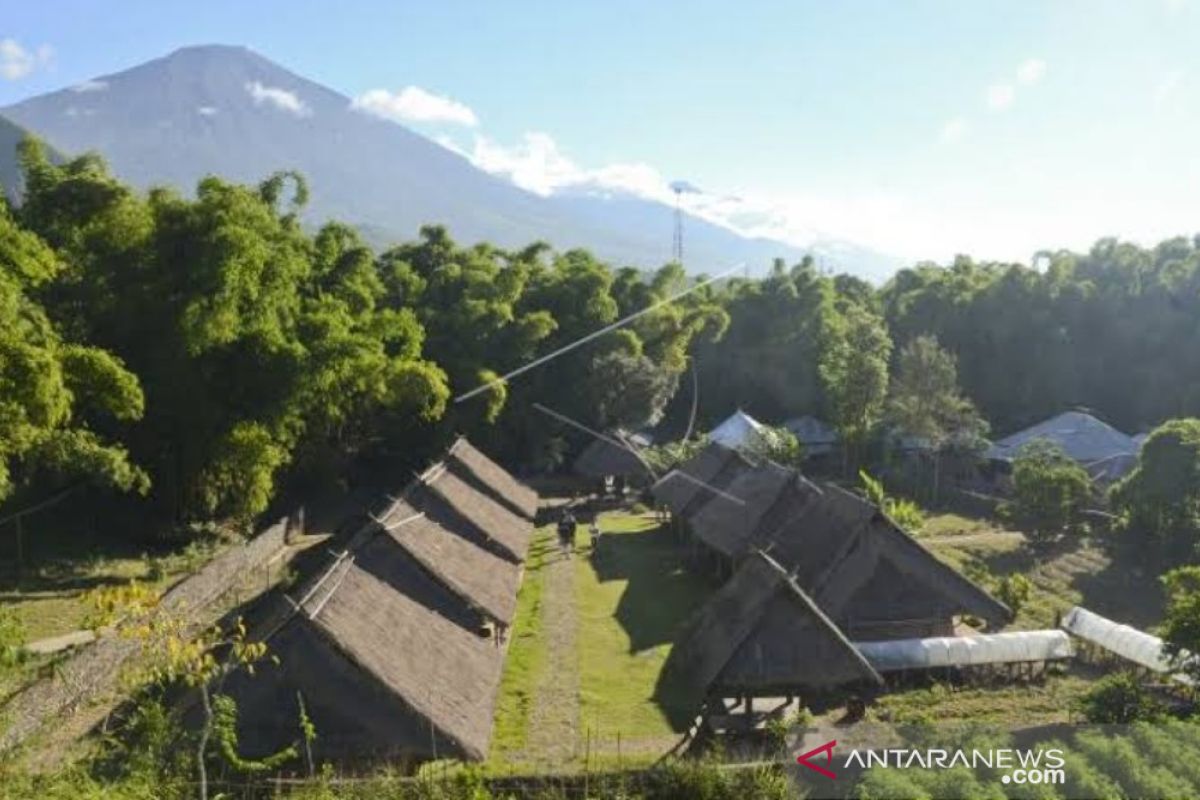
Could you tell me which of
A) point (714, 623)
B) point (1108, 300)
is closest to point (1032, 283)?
point (1108, 300)

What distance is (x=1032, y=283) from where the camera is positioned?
4272 cm

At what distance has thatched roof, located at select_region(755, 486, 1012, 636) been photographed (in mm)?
16172

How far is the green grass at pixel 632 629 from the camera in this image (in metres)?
13.8

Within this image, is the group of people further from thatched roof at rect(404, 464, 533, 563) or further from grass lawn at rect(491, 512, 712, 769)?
thatched roof at rect(404, 464, 533, 563)

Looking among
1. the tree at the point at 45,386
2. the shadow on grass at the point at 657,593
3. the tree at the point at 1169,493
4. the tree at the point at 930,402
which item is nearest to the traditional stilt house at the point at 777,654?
the shadow on grass at the point at 657,593

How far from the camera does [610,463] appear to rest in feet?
101

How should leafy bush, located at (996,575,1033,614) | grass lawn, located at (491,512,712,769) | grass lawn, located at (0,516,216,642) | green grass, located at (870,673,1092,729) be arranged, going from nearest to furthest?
grass lawn, located at (491,512,712,769) < green grass, located at (870,673,1092,729) < grass lawn, located at (0,516,216,642) < leafy bush, located at (996,575,1033,614)

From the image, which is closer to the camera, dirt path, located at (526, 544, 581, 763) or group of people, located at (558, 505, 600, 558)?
dirt path, located at (526, 544, 581, 763)

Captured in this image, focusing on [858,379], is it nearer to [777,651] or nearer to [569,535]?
[569,535]

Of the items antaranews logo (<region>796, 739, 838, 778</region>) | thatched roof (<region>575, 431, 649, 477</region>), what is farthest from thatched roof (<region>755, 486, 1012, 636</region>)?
thatched roof (<region>575, 431, 649, 477</region>)

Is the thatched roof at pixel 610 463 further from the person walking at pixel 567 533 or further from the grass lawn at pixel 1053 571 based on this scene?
the grass lawn at pixel 1053 571

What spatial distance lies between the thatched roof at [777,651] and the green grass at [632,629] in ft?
2.86

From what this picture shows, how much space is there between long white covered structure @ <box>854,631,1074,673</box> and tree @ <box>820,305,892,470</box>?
59.4 feet

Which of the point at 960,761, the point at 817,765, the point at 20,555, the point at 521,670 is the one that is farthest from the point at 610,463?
the point at 960,761
